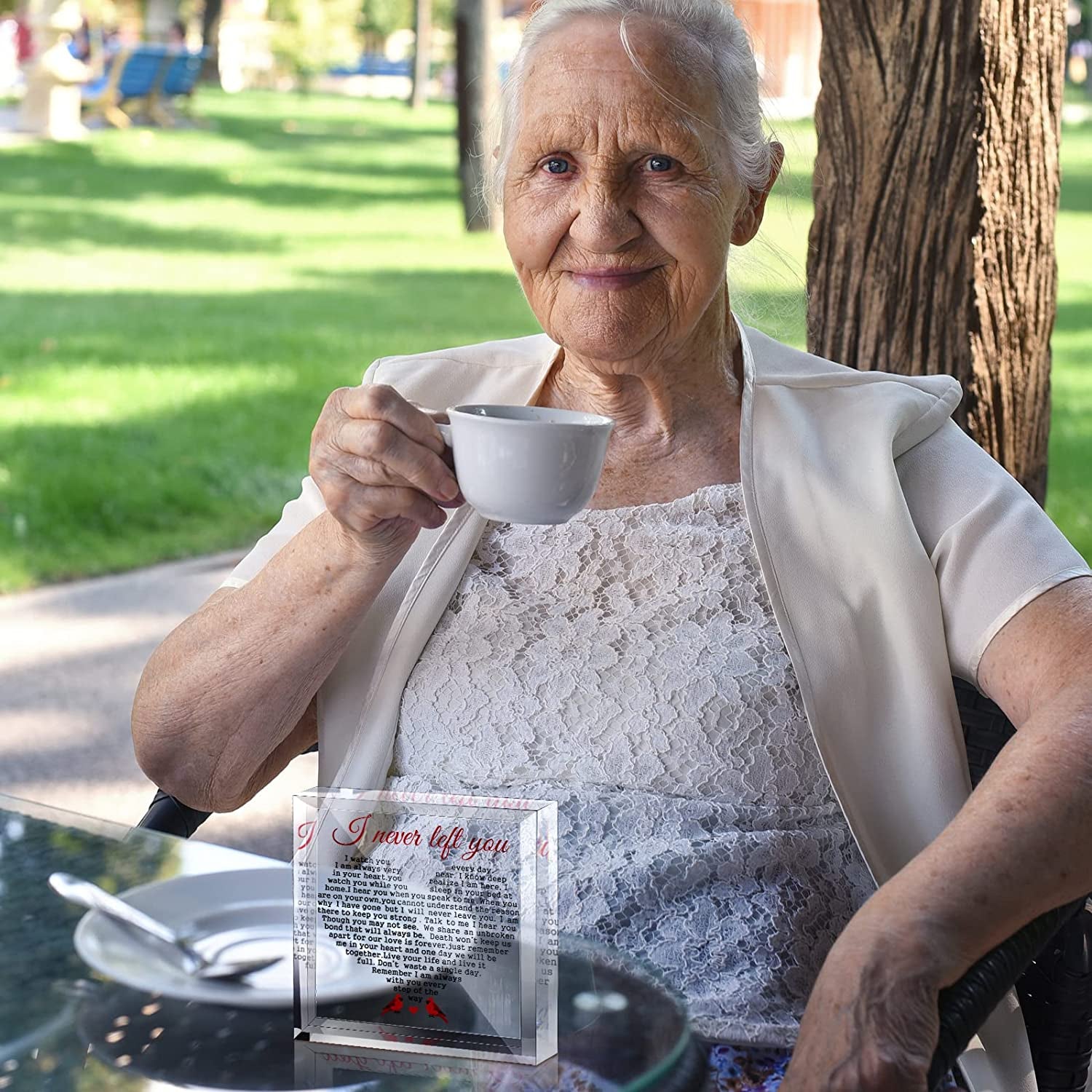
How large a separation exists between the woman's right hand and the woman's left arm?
2.09ft

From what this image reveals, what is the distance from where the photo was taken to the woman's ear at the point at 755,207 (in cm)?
222

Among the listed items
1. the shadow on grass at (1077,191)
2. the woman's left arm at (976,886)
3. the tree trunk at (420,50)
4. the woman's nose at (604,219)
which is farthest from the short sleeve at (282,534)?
the tree trunk at (420,50)

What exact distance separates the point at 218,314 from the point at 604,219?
28.7 ft

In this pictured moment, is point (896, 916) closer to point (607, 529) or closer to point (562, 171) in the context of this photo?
point (607, 529)

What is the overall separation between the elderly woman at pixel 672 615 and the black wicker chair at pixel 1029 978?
41mm

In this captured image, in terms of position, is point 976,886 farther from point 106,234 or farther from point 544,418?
point 106,234

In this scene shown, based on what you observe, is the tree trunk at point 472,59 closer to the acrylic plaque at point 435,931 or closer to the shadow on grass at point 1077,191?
the shadow on grass at point 1077,191

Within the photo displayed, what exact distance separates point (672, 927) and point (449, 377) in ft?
2.86

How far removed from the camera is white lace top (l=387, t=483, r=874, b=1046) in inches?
72.5

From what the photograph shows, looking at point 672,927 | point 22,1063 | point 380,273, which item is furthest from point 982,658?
point 380,273

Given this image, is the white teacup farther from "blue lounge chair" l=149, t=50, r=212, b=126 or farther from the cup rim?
"blue lounge chair" l=149, t=50, r=212, b=126

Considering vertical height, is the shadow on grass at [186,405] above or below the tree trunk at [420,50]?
below

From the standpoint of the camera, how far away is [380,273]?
1261 cm

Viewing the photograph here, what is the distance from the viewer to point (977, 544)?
6.36 feet
